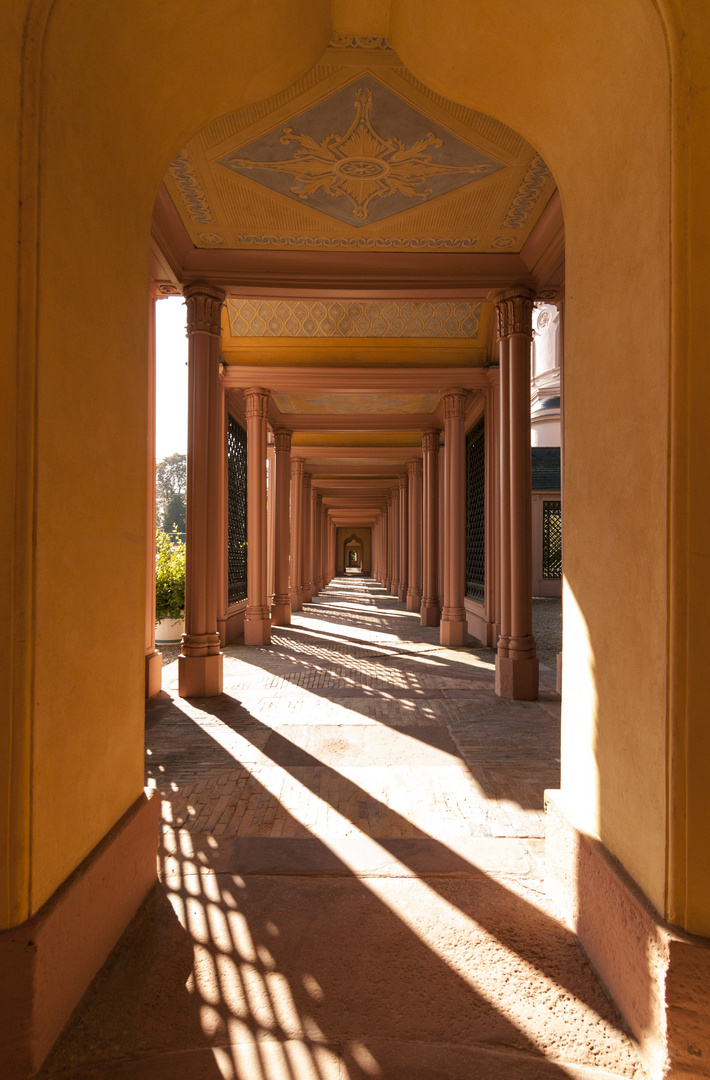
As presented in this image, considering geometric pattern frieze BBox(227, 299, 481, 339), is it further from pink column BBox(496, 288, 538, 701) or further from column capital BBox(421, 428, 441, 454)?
column capital BBox(421, 428, 441, 454)

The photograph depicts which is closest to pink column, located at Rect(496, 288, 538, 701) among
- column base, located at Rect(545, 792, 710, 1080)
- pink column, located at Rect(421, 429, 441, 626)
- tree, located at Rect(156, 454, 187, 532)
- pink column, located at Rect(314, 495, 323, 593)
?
column base, located at Rect(545, 792, 710, 1080)

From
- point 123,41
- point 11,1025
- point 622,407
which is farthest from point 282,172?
point 11,1025

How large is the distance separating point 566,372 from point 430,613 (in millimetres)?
10779

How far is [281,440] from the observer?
505 inches

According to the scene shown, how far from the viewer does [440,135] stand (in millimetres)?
4480

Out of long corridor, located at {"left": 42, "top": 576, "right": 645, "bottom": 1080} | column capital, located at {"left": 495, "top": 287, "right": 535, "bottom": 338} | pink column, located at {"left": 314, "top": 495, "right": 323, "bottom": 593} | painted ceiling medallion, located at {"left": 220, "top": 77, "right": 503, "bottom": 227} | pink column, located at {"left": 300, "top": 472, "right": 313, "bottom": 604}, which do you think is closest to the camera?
long corridor, located at {"left": 42, "top": 576, "right": 645, "bottom": 1080}

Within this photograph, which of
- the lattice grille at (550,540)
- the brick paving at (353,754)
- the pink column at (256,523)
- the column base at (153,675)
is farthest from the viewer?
the lattice grille at (550,540)

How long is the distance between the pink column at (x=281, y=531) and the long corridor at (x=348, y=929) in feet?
23.5

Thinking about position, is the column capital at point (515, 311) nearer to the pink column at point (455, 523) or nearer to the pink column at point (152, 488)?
the pink column at point (455, 523)

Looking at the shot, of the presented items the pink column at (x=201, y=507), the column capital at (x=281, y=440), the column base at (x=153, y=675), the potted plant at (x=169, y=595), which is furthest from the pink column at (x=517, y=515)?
the column capital at (x=281, y=440)

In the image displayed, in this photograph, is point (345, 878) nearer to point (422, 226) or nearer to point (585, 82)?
point (585, 82)

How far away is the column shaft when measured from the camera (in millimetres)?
16312

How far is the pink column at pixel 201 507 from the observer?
6.16m

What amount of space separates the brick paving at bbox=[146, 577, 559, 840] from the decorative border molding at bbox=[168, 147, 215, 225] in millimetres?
4611
